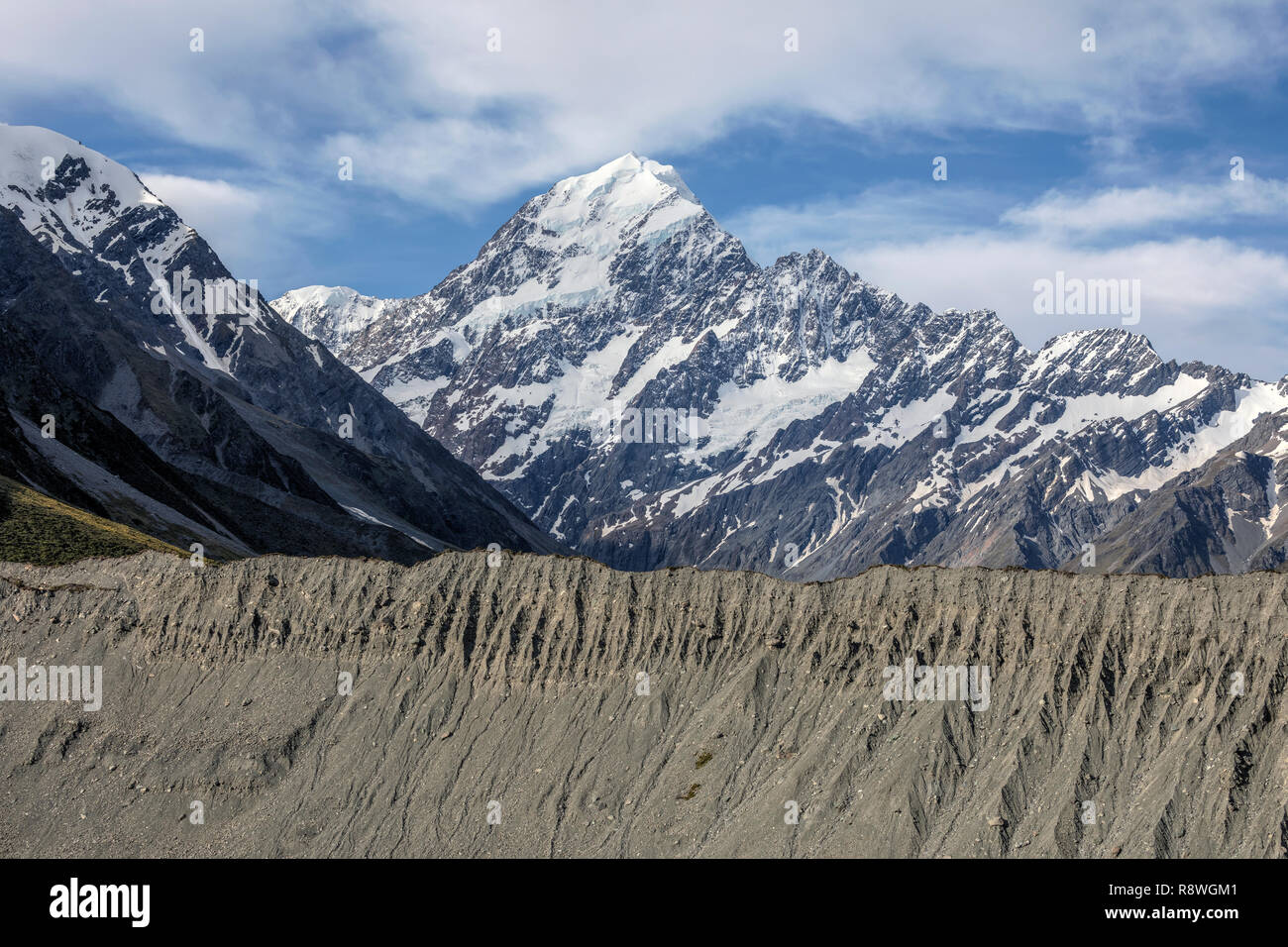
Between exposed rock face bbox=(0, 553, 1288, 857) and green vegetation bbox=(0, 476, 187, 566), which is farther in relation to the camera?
green vegetation bbox=(0, 476, 187, 566)

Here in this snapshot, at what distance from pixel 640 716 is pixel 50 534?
55.5m

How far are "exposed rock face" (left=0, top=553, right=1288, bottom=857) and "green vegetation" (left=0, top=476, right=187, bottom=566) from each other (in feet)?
59.2

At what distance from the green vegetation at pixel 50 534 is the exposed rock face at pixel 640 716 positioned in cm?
1805

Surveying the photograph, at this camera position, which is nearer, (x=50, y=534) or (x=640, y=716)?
(x=640, y=716)

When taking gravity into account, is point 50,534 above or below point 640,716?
above

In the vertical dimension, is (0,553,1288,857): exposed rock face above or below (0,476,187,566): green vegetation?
below

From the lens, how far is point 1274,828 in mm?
44812

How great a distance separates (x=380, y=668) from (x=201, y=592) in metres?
12.4

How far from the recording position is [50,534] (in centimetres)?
9325

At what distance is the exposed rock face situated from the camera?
4925 centimetres

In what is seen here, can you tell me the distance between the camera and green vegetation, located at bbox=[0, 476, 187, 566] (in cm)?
8794
